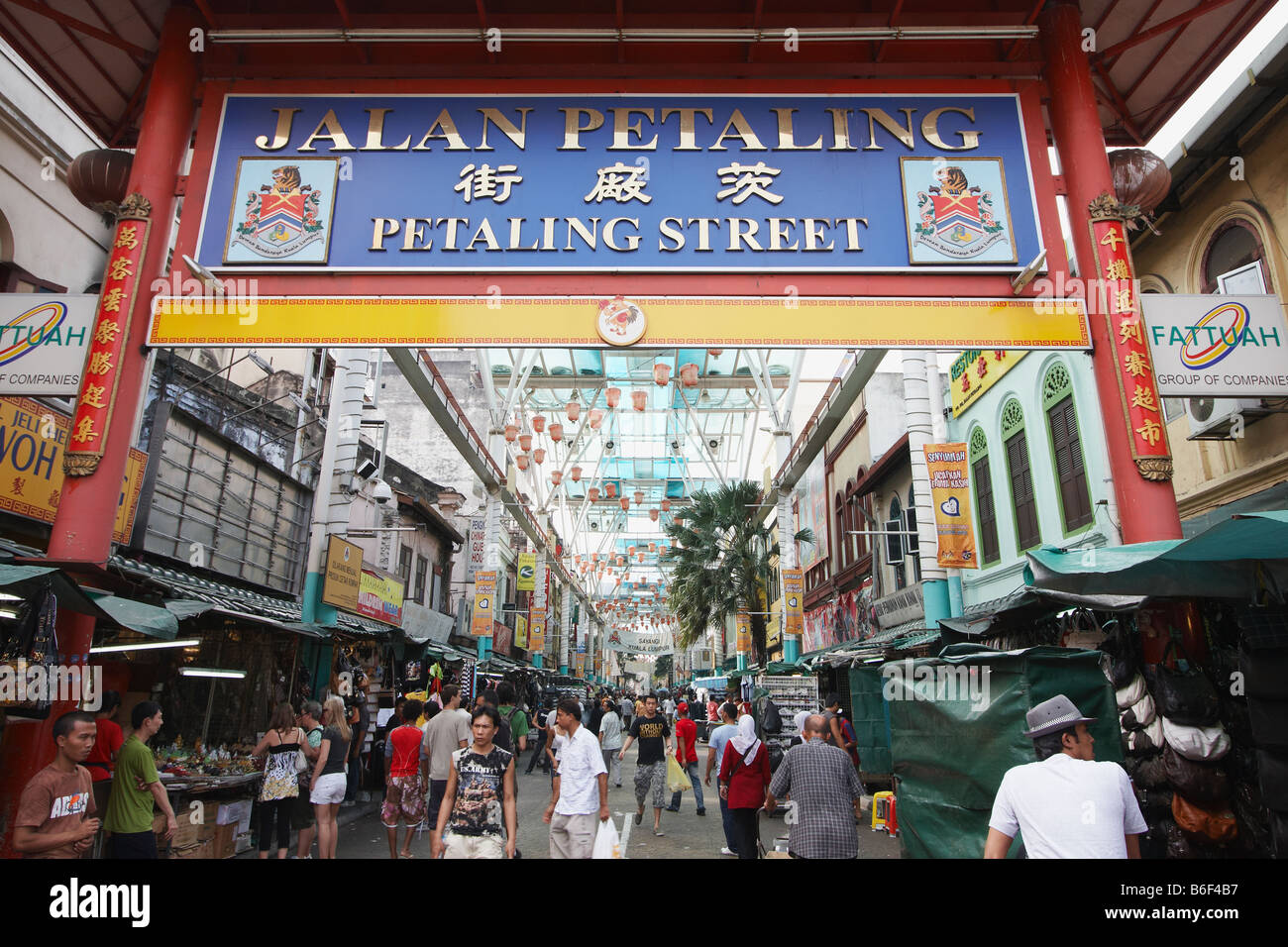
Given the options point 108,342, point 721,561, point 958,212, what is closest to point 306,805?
point 108,342

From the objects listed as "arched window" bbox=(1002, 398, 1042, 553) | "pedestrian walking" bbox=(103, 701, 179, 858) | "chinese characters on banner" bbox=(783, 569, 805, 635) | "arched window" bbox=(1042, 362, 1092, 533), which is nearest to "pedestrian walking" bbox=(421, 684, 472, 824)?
"pedestrian walking" bbox=(103, 701, 179, 858)

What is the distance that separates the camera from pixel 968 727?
6.68 m

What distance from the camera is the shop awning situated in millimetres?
6109

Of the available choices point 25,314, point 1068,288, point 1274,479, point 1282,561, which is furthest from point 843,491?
point 25,314

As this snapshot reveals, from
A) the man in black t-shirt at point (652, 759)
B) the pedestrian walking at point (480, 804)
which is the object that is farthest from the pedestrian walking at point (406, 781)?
the man in black t-shirt at point (652, 759)

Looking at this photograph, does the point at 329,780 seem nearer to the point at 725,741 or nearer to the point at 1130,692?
the point at 725,741

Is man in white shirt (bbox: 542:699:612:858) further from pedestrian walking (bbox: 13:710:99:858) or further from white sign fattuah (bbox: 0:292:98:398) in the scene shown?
white sign fattuah (bbox: 0:292:98:398)

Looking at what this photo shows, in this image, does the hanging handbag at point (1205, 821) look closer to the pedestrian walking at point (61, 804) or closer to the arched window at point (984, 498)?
the pedestrian walking at point (61, 804)

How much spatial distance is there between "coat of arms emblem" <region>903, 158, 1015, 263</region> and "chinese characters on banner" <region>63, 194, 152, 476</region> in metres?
8.22

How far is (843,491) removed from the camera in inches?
1078

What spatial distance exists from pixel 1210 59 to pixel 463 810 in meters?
11.2

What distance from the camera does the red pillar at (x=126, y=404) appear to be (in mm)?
6629

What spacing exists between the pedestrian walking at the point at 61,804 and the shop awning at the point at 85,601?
6.58 feet

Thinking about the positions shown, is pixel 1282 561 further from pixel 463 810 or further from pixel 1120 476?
pixel 463 810
